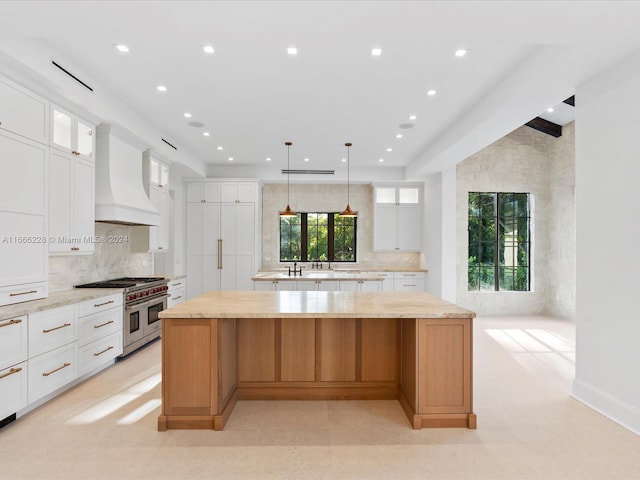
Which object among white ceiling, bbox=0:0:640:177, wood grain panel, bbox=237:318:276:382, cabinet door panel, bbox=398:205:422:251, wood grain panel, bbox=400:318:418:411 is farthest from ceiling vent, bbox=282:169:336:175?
wood grain panel, bbox=400:318:418:411

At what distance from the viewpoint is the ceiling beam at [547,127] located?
6.81 metres

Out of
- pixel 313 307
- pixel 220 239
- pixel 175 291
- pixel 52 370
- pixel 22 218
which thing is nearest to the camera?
pixel 313 307

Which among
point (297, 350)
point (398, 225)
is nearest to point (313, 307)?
point (297, 350)

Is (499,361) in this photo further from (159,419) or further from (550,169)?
(550,169)

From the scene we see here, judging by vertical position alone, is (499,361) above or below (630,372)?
below

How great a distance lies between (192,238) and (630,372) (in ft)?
21.8

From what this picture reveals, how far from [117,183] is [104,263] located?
113 centimetres

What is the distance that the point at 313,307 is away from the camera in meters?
2.79

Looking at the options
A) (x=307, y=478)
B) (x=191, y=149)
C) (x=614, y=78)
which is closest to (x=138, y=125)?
(x=191, y=149)

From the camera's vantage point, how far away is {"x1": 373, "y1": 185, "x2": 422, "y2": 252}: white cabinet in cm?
760

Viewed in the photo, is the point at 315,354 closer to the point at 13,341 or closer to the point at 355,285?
the point at 13,341

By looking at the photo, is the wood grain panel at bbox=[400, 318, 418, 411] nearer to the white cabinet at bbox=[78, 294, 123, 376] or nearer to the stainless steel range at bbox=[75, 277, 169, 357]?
the white cabinet at bbox=[78, 294, 123, 376]

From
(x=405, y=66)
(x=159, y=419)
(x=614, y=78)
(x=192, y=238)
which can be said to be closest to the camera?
(x=159, y=419)

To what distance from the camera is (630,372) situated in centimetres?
271
